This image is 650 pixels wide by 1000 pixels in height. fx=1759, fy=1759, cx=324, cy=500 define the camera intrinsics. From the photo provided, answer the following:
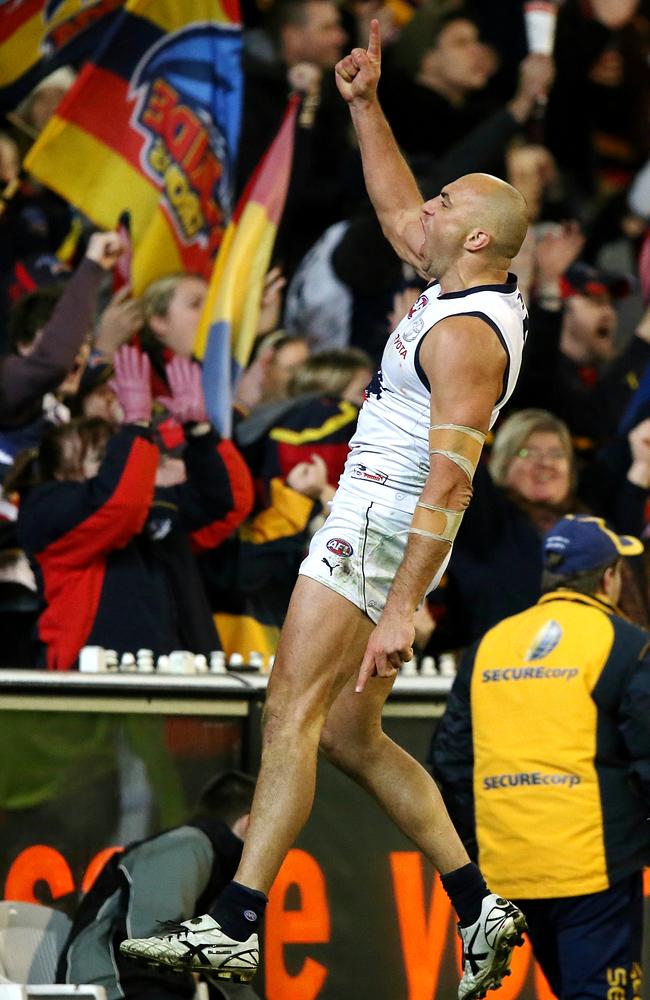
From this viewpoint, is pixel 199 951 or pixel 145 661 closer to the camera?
pixel 199 951

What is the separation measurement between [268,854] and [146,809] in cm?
157

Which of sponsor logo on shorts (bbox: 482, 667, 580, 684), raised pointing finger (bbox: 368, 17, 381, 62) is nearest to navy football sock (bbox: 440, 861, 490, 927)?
sponsor logo on shorts (bbox: 482, 667, 580, 684)

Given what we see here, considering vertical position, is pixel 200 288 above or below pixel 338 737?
above

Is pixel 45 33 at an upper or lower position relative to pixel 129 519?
upper

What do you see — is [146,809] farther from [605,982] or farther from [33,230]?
[33,230]

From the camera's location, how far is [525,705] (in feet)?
19.5

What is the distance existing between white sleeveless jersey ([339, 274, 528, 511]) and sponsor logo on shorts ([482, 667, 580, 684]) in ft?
3.62

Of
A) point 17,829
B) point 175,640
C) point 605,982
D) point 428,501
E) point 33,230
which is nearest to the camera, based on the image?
point 428,501

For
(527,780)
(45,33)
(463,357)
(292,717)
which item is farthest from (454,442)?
(45,33)

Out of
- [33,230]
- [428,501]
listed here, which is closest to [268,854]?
[428,501]

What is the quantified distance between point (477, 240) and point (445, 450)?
633 millimetres

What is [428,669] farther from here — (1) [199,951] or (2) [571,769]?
(1) [199,951]

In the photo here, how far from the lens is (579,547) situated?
6070 mm

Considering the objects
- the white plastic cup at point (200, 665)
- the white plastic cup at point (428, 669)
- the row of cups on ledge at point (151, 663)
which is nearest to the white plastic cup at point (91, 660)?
the row of cups on ledge at point (151, 663)
